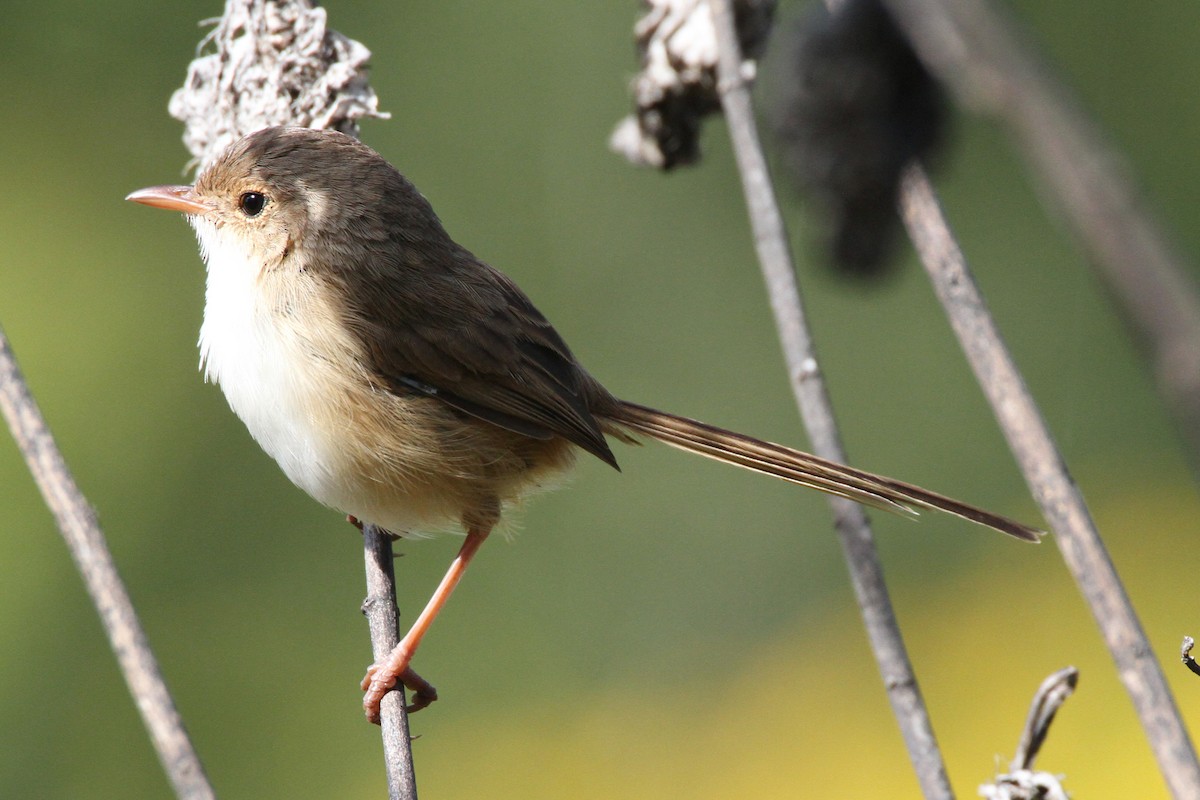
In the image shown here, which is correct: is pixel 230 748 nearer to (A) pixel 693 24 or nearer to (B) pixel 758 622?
(B) pixel 758 622

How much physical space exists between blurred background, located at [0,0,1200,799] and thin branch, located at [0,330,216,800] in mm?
1961

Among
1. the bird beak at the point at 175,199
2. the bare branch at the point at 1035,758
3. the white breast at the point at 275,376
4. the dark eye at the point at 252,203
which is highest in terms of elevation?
the bird beak at the point at 175,199

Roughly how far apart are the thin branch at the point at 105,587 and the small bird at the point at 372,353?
1200 mm

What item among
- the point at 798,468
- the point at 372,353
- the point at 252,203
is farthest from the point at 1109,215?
the point at 252,203

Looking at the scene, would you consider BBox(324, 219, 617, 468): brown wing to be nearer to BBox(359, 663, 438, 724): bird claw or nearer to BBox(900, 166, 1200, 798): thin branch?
BBox(359, 663, 438, 724): bird claw

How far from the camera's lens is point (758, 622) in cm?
433

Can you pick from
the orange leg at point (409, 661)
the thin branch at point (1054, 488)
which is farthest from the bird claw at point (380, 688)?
the thin branch at point (1054, 488)

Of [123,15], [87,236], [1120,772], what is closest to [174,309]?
[87,236]

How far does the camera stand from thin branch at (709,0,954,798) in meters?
1.65

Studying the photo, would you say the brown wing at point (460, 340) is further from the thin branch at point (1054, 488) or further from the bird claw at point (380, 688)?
the thin branch at point (1054, 488)

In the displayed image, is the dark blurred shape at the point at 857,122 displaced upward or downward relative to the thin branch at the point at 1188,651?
A: upward

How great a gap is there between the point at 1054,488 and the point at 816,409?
60 centimetres

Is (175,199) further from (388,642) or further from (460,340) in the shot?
(388,642)

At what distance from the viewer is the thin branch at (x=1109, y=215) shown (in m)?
0.59
